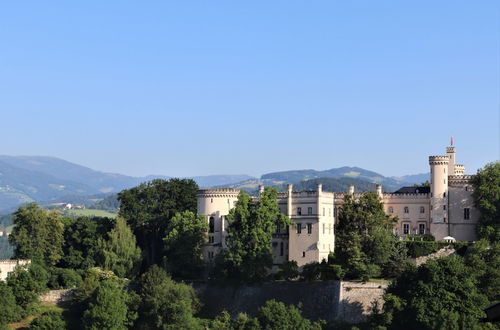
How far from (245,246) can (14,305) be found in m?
21.7

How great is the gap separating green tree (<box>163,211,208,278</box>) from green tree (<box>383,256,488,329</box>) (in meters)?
22.9

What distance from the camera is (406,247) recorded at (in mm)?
82188

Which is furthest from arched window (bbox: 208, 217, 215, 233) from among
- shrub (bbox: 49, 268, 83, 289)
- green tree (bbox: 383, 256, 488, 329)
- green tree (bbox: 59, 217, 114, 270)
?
green tree (bbox: 383, 256, 488, 329)

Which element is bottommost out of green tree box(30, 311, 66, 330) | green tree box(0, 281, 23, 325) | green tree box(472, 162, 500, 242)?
green tree box(30, 311, 66, 330)

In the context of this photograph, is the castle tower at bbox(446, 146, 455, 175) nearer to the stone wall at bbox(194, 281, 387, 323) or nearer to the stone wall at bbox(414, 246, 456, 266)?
the stone wall at bbox(414, 246, 456, 266)

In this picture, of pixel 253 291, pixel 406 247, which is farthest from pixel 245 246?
pixel 406 247

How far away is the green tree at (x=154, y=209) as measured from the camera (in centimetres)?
9694

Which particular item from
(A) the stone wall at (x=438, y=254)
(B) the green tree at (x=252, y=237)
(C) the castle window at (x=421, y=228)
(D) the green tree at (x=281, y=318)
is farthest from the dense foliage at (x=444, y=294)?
(C) the castle window at (x=421, y=228)

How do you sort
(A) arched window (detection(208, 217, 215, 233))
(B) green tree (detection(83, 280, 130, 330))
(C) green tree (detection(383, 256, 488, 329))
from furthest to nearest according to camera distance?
(A) arched window (detection(208, 217, 215, 233)) → (B) green tree (detection(83, 280, 130, 330)) → (C) green tree (detection(383, 256, 488, 329))

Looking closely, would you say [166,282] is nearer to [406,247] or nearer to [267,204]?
[267,204]

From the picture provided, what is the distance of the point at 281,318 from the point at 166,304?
460 inches

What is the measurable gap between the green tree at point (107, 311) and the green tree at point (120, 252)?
875 cm

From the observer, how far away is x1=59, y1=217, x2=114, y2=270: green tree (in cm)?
9325

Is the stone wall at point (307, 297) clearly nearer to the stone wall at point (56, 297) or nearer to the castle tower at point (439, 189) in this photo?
the stone wall at point (56, 297)
